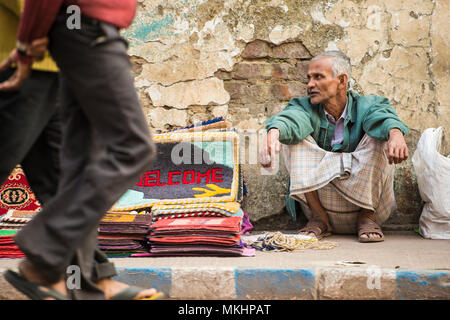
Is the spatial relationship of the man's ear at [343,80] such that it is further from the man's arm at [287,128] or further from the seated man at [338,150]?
the man's arm at [287,128]

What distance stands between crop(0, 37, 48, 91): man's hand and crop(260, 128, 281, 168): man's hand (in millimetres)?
→ 1598

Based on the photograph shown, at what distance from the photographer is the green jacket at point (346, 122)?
3381 millimetres

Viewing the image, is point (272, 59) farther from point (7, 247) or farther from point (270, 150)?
point (7, 247)

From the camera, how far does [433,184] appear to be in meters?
3.64

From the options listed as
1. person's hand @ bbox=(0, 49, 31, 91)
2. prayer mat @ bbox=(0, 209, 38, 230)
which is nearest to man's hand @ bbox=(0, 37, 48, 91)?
person's hand @ bbox=(0, 49, 31, 91)

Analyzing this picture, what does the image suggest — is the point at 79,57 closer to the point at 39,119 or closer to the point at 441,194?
the point at 39,119

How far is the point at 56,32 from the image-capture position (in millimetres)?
1591

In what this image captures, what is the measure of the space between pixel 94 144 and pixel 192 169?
88.0 inches

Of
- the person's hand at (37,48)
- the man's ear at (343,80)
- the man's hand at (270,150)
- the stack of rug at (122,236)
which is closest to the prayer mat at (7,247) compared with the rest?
the stack of rug at (122,236)

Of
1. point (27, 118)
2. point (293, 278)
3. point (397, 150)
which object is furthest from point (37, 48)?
point (397, 150)

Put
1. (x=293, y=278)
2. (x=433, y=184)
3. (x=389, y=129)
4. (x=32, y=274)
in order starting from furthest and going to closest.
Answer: (x=433, y=184)
(x=389, y=129)
(x=293, y=278)
(x=32, y=274)

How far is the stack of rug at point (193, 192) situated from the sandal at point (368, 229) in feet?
2.64

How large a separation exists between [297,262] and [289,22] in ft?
7.26

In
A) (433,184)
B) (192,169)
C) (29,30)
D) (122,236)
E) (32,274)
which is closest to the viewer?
(29,30)
